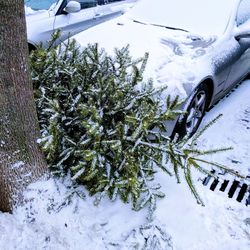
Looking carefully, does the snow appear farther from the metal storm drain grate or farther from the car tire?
the metal storm drain grate

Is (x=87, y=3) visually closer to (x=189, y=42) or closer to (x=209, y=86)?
(x=189, y=42)

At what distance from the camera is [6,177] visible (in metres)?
2.50

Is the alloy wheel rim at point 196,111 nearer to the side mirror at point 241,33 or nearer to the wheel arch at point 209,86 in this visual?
the wheel arch at point 209,86

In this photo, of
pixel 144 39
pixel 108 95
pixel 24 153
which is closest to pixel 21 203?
pixel 24 153

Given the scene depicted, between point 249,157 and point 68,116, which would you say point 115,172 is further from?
point 249,157

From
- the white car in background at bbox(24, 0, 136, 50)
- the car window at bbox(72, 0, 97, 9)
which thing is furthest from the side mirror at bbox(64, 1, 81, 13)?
the car window at bbox(72, 0, 97, 9)

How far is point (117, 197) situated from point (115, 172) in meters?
0.28

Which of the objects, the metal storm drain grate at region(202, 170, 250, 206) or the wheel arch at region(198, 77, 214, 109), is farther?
the wheel arch at region(198, 77, 214, 109)

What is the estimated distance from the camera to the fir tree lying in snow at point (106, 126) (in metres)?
2.65

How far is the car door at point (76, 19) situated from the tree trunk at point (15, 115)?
2.75 m

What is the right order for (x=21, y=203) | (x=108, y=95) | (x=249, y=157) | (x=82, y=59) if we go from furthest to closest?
(x=249, y=157) < (x=82, y=59) < (x=108, y=95) < (x=21, y=203)

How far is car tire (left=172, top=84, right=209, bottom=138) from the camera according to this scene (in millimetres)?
3594

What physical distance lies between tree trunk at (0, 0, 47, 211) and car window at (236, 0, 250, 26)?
2.96m

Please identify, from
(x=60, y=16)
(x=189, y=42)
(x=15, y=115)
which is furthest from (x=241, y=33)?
(x=15, y=115)
